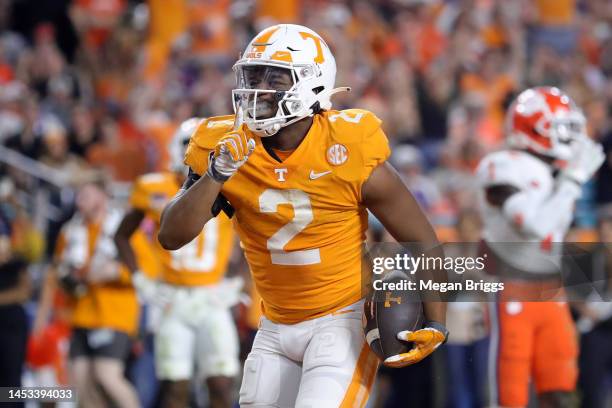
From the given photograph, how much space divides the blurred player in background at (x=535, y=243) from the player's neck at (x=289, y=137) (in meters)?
1.73

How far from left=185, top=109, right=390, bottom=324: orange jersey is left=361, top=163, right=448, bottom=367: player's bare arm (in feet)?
0.17

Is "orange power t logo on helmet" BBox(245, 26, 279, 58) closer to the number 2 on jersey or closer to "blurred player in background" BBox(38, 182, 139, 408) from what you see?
the number 2 on jersey

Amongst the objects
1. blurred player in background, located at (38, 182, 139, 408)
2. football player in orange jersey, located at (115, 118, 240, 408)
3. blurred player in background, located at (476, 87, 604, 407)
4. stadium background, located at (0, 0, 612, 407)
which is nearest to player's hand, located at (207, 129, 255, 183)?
blurred player in background, located at (476, 87, 604, 407)

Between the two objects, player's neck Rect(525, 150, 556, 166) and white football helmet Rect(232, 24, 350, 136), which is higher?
white football helmet Rect(232, 24, 350, 136)

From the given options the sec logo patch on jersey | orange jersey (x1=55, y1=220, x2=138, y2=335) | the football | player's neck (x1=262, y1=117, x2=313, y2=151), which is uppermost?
player's neck (x1=262, y1=117, x2=313, y2=151)

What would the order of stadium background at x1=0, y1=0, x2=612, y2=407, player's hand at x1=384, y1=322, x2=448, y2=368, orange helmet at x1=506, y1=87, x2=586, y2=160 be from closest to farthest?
1. player's hand at x1=384, y1=322, x2=448, y2=368
2. orange helmet at x1=506, y1=87, x2=586, y2=160
3. stadium background at x1=0, y1=0, x2=612, y2=407

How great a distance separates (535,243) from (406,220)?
1.79 metres

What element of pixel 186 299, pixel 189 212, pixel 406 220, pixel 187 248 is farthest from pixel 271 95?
pixel 186 299

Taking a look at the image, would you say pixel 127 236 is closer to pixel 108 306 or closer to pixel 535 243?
pixel 108 306

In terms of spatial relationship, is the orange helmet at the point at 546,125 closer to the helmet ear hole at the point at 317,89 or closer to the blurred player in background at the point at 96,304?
the helmet ear hole at the point at 317,89

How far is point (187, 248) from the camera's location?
22.8 ft

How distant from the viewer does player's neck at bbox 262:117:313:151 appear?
14.3 ft

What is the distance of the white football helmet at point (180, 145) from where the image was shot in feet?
21.3

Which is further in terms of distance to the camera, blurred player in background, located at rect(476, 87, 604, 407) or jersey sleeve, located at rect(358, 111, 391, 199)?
blurred player in background, located at rect(476, 87, 604, 407)
